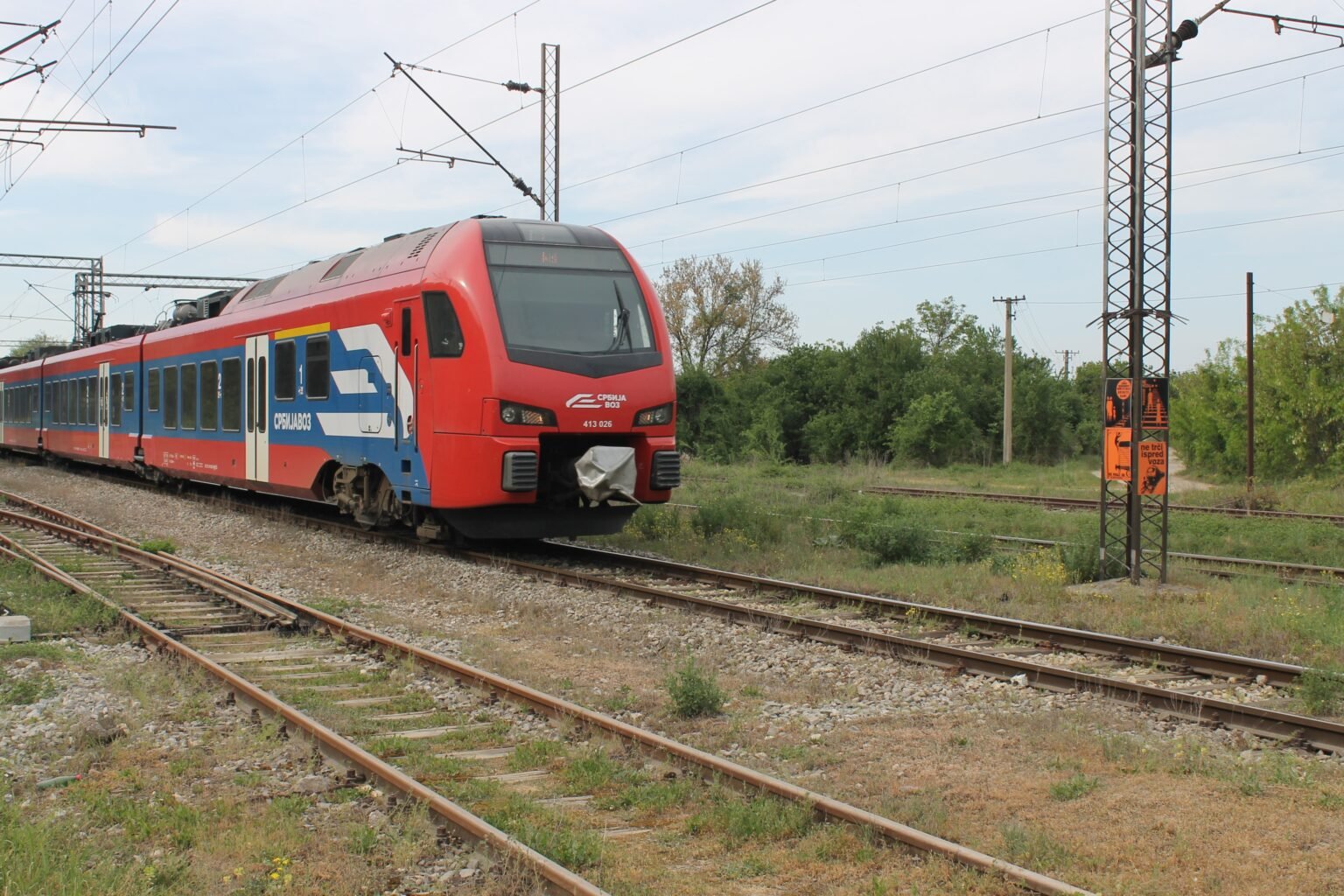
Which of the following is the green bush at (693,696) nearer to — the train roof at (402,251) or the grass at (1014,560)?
the grass at (1014,560)

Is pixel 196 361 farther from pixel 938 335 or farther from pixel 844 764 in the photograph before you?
pixel 938 335

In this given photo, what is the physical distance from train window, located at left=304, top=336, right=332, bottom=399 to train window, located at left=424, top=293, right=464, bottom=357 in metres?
2.92

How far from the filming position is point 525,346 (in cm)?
1201

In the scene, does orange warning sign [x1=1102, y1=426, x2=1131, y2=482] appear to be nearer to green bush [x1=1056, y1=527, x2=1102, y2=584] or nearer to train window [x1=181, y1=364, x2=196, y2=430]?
green bush [x1=1056, y1=527, x2=1102, y2=584]

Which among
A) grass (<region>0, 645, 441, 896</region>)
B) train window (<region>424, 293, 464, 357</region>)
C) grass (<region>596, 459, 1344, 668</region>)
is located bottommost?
grass (<region>0, 645, 441, 896</region>)

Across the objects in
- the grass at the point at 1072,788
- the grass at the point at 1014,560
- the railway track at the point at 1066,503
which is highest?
the railway track at the point at 1066,503

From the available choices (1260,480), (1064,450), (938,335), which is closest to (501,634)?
(1260,480)

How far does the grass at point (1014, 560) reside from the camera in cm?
941

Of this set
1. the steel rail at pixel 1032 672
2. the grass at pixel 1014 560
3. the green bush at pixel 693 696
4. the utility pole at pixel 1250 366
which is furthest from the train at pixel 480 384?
the utility pole at pixel 1250 366

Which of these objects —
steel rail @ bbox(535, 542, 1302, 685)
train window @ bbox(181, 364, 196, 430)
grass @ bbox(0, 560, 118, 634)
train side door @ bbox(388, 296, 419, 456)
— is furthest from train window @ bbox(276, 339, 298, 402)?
steel rail @ bbox(535, 542, 1302, 685)

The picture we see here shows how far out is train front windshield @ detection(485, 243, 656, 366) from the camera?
12148mm

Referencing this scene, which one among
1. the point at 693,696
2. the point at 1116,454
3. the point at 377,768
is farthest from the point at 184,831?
the point at 1116,454

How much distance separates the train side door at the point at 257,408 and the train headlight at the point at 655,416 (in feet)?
21.6

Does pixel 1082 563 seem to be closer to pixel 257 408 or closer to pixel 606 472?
pixel 606 472
